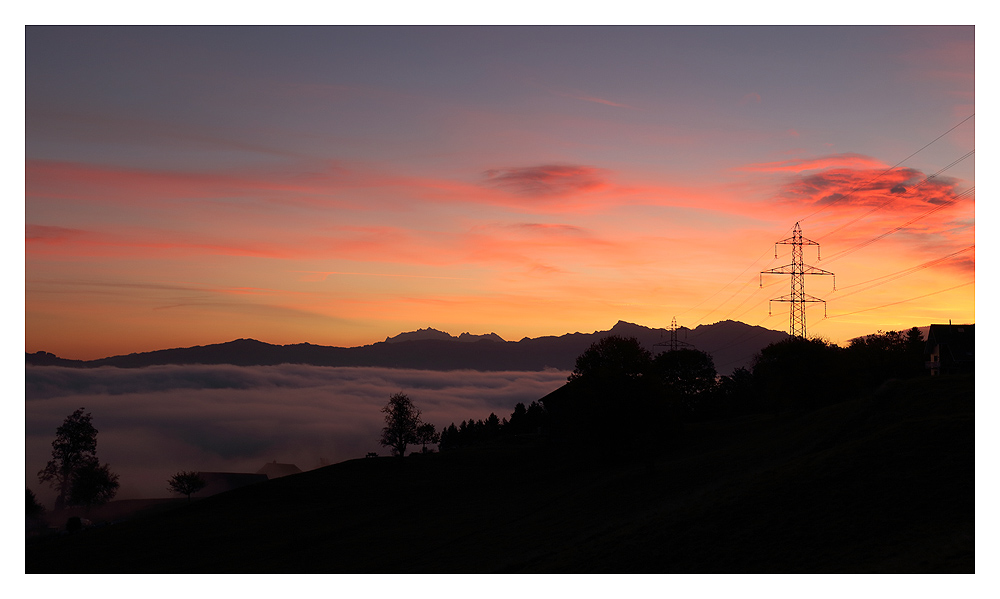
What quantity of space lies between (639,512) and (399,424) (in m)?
67.6

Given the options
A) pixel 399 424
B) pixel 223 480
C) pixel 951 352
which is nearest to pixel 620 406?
pixel 951 352

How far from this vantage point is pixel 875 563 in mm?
21109

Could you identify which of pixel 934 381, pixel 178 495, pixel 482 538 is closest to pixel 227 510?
pixel 482 538

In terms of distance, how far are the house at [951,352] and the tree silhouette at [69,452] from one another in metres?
133

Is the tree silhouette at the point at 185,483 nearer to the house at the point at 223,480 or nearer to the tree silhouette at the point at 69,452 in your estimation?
the tree silhouette at the point at 69,452

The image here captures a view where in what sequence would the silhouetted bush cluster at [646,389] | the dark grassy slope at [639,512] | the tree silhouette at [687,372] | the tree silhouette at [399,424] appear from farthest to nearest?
1. the tree silhouette at [687,372]
2. the tree silhouette at [399,424]
3. the silhouetted bush cluster at [646,389]
4. the dark grassy slope at [639,512]

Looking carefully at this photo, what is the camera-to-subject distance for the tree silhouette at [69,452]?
107 meters

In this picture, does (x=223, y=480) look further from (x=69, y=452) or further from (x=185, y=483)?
(x=69, y=452)

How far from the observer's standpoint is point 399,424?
101250 millimetres

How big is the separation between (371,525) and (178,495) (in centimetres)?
10792

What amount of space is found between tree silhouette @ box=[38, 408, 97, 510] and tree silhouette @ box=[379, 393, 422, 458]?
5638 cm

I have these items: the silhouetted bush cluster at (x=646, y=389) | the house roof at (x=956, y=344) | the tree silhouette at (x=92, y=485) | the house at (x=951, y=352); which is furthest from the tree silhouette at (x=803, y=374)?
the tree silhouette at (x=92, y=485)
